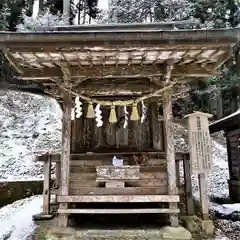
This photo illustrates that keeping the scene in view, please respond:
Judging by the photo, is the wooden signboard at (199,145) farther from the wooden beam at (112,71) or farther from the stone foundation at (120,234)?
the stone foundation at (120,234)

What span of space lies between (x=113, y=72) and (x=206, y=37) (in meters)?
2.16

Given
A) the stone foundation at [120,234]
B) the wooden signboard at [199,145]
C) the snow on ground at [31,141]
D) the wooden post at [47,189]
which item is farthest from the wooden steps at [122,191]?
the snow on ground at [31,141]

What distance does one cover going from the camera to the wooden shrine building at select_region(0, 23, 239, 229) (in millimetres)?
5574

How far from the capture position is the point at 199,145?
299 inches

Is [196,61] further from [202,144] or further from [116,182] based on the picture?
[116,182]

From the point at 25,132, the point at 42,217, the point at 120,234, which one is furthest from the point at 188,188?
the point at 25,132

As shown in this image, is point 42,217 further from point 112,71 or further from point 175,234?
point 112,71

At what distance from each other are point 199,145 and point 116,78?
8.73 ft

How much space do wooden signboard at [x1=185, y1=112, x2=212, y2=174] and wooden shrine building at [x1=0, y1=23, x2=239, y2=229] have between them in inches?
26.9

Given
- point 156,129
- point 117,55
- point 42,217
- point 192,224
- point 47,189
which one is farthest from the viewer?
point 156,129

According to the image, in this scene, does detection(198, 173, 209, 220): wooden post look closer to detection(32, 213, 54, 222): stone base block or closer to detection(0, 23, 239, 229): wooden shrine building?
detection(0, 23, 239, 229): wooden shrine building

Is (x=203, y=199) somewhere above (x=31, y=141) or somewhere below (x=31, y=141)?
below

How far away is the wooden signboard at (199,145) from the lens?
7.49 m

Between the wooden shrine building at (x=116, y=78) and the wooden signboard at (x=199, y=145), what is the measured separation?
26.9 inches
